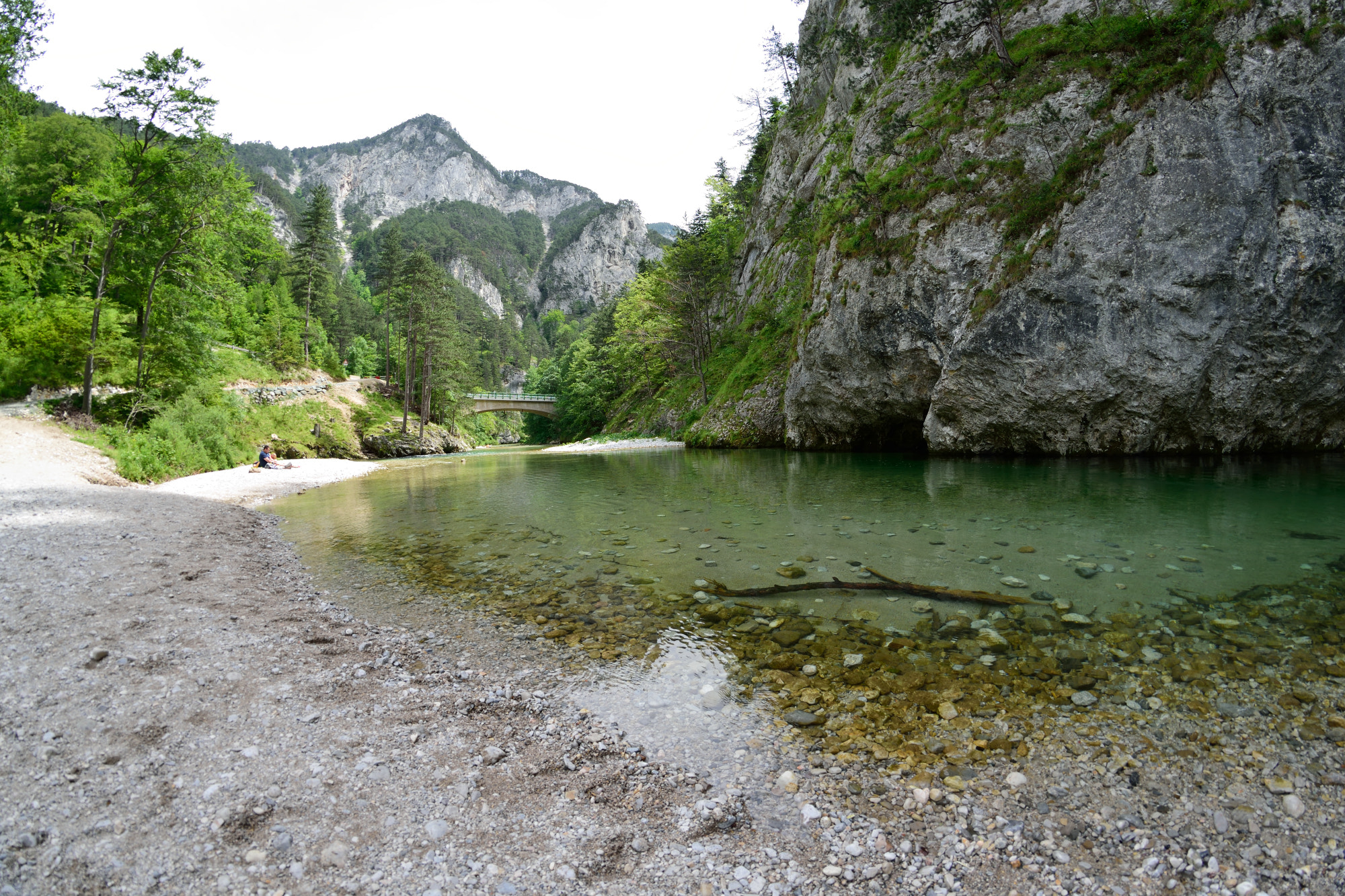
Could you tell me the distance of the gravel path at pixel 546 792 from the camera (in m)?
2.51

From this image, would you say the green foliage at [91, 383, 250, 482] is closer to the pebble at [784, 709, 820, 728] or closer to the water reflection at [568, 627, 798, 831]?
the water reflection at [568, 627, 798, 831]

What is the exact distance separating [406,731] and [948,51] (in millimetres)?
32979

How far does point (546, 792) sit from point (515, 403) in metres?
73.0

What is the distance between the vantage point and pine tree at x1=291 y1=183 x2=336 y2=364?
55.0 meters

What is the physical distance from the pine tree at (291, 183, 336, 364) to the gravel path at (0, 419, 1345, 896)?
60.2 m

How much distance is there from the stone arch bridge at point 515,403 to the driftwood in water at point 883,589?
66621mm

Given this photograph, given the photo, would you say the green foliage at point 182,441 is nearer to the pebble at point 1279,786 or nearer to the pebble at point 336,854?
the pebble at point 336,854

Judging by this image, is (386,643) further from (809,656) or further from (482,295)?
(482,295)

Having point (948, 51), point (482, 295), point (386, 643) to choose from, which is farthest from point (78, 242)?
point (482, 295)

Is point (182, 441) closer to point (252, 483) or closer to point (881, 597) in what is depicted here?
point (252, 483)

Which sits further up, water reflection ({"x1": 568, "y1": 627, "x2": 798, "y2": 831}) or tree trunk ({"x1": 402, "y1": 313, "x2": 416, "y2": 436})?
tree trunk ({"x1": 402, "y1": 313, "x2": 416, "y2": 436})

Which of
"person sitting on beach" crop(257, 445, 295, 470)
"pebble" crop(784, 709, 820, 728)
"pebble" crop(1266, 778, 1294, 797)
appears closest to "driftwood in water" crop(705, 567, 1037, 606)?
"pebble" crop(784, 709, 820, 728)

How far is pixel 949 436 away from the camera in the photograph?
21734 millimetres

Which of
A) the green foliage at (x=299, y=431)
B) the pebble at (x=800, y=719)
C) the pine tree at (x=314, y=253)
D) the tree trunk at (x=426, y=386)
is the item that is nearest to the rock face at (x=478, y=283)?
→ the pine tree at (x=314, y=253)
